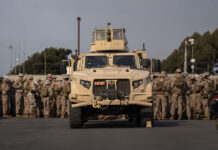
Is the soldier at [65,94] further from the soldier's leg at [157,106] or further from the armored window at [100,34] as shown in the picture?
the armored window at [100,34]

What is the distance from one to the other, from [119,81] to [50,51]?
87.8 meters

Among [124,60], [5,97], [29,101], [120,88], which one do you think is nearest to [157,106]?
[124,60]

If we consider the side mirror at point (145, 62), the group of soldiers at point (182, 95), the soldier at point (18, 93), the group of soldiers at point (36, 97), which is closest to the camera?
the side mirror at point (145, 62)

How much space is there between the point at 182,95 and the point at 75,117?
873cm

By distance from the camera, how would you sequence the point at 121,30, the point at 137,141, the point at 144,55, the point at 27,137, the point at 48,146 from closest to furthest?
the point at 48,146, the point at 137,141, the point at 27,137, the point at 144,55, the point at 121,30

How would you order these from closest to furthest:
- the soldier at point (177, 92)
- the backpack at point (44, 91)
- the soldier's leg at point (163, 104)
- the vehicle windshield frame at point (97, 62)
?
the vehicle windshield frame at point (97, 62) → the soldier at point (177, 92) → the soldier's leg at point (163, 104) → the backpack at point (44, 91)

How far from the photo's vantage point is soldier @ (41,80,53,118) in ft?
84.0

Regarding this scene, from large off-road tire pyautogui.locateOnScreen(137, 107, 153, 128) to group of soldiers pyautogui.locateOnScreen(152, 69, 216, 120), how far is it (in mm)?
6824

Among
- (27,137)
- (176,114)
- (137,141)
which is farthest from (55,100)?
(137,141)

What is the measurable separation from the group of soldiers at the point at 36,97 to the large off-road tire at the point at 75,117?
9.10 metres

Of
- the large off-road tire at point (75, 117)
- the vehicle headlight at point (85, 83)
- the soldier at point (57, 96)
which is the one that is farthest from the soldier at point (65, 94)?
the vehicle headlight at point (85, 83)

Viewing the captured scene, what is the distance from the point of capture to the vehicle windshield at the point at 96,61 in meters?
18.0

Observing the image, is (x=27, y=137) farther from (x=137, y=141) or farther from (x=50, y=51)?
(x=50, y=51)

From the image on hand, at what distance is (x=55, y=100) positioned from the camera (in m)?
26.5
